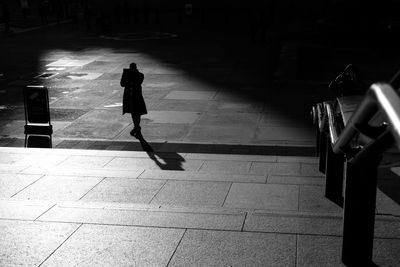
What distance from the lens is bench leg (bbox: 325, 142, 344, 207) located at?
7383mm

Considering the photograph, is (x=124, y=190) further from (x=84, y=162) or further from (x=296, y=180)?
(x=84, y=162)

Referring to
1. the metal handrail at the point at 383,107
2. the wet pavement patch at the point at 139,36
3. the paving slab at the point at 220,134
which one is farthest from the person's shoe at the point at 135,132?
the wet pavement patch at the point at 139,36

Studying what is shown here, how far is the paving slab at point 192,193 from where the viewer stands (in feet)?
24.5

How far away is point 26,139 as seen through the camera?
539 inches

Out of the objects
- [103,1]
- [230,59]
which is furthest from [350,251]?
[103,1]

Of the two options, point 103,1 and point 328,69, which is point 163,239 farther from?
point 103,1

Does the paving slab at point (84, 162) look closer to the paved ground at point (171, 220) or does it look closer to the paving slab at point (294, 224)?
the paved ground at point (171, 220)

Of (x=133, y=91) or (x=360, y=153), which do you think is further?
(x=133, y=91)

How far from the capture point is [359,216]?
530 cm

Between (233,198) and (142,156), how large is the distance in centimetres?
415

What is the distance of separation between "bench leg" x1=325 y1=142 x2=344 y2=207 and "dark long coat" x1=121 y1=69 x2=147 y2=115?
290 inches

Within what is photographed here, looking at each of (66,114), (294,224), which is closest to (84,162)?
(294,224)

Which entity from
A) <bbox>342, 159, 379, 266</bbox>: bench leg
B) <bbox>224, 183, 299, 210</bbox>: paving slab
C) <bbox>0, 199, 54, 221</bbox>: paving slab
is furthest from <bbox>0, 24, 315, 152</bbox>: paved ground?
<bbox>342, 159, 379, 266</bbox>: bench leg

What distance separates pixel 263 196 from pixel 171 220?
67.0 inches
